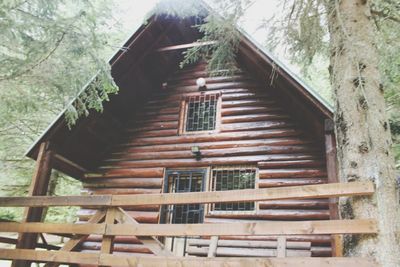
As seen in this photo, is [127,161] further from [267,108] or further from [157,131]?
[267,108]

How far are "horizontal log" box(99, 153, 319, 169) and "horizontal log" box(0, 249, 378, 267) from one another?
4263 millimetres

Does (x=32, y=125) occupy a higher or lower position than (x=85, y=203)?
higher

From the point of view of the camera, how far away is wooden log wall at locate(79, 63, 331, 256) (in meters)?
7.22

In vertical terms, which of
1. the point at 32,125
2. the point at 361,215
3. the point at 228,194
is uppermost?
the point at 32,125

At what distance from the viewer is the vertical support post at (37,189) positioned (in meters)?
6.30

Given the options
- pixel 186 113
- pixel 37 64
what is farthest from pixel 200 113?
pixel 37 64

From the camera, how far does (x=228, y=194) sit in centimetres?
359

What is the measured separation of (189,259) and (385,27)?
4.95 m

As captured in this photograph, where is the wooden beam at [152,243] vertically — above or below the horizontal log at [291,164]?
below

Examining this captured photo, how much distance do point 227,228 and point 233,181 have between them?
173 inches

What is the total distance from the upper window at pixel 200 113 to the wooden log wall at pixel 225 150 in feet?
0.68

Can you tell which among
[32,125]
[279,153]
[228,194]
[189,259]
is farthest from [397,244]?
[32,125]

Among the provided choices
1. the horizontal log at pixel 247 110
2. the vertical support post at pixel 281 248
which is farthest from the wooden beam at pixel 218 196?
the horizontal log at pixel 247 110

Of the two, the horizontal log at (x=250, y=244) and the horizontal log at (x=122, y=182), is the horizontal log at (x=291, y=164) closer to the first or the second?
the horizontal log at (x=250, y=244)
